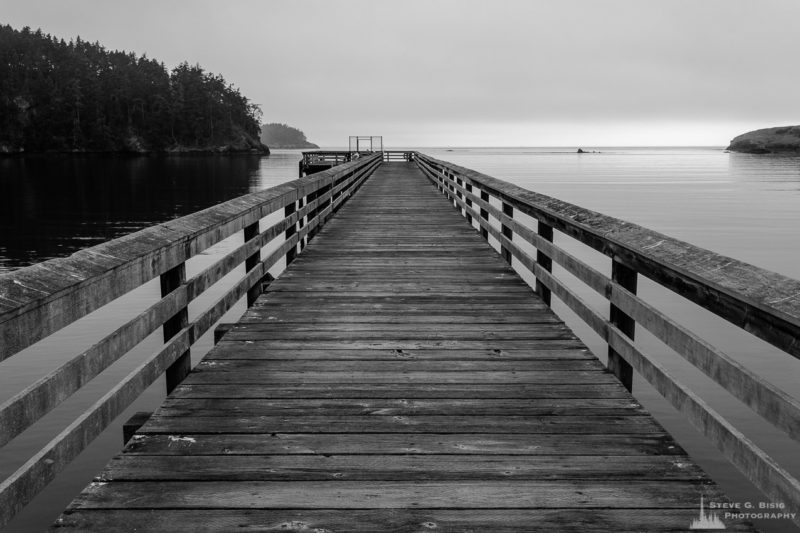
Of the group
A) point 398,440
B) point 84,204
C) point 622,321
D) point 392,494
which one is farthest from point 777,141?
point 392,494

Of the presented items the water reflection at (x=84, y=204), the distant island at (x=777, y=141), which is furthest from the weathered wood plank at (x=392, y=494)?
the distant island at (x=777, y=141)

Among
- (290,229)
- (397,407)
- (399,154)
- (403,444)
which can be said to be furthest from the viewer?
(399,154)

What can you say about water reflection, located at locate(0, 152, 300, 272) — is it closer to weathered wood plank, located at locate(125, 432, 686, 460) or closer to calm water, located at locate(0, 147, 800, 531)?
calm water, located at locate(0, 147, 800, 531)

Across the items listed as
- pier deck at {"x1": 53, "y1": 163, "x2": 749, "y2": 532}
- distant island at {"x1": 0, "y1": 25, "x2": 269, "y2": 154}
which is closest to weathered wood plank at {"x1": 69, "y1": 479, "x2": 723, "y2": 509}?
pier deck at {"x1": 53, "y1": 163, "x2": 749, "y2": 532}

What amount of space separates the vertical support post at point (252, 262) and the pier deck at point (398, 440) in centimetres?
61

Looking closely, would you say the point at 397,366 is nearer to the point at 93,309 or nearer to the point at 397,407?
the point at 397,407

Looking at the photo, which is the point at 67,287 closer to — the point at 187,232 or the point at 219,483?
the point at 219,483

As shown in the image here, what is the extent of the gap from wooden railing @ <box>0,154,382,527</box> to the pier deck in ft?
0.83

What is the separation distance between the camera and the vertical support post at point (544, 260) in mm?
6414

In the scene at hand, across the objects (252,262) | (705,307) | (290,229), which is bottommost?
(252,262)

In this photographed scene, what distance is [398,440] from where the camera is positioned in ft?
11.3

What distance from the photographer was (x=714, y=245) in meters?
30.1

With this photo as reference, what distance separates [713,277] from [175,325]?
10.4 ft

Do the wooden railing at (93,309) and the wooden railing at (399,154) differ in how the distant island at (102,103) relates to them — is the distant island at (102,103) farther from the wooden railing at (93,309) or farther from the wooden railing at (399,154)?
the wooden railing at (93,309)
